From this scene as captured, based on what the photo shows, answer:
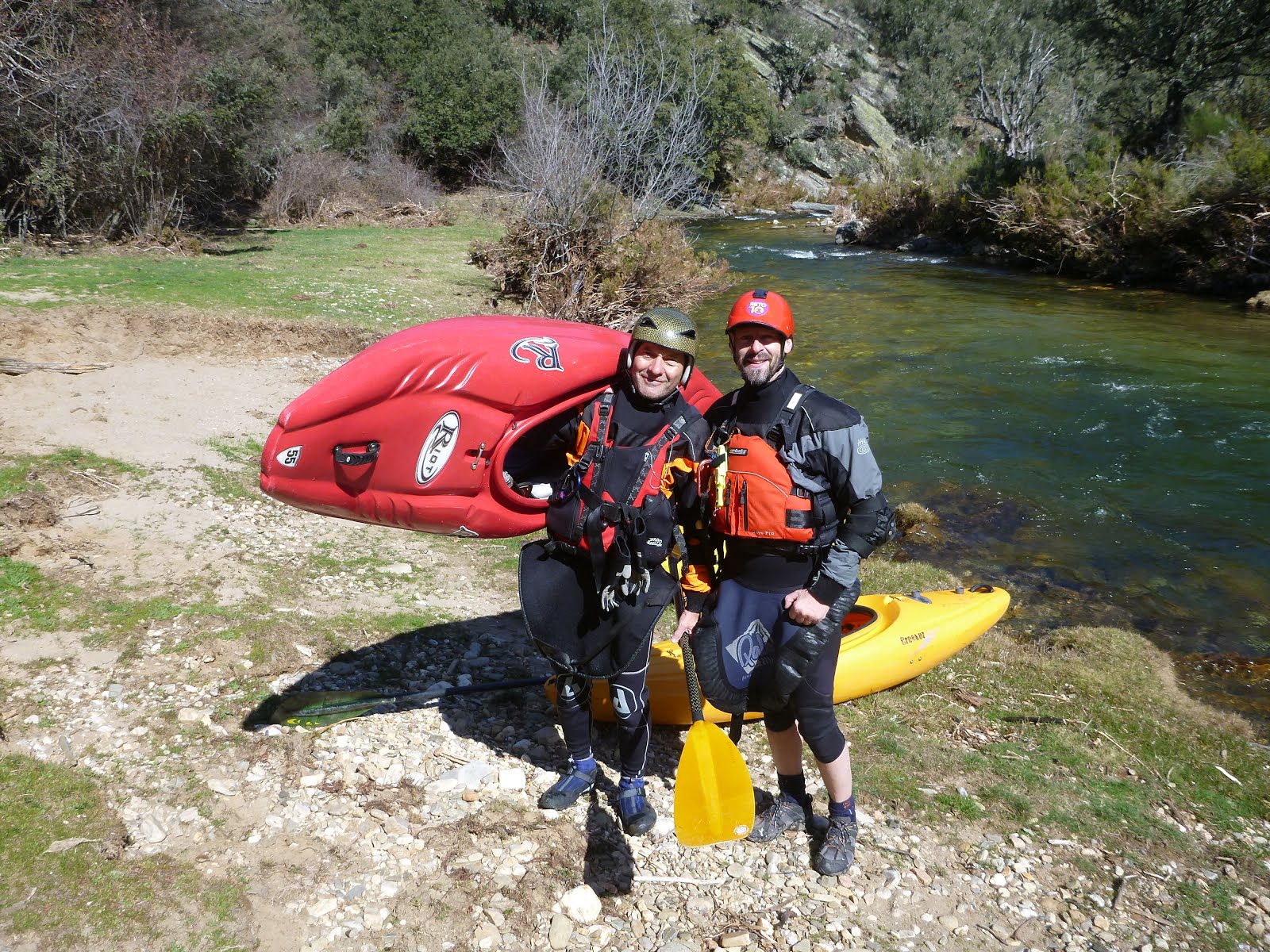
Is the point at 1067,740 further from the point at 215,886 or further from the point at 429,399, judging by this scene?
the point at 215,886

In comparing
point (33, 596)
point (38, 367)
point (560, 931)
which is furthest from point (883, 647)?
point (38, 367)

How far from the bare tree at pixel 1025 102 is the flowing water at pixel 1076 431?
12.0m

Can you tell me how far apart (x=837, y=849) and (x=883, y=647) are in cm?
148

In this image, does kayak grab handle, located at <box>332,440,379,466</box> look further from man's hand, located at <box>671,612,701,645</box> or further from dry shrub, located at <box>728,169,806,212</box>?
dry shrub, located at <box>728,169,806,212</box>

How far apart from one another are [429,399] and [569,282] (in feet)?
33.1

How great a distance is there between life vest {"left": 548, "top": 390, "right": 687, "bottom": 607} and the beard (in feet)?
0.91

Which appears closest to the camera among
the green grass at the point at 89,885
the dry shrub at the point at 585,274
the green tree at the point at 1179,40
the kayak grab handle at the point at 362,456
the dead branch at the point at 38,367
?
the green grass at the point at 89,885

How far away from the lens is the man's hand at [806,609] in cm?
281

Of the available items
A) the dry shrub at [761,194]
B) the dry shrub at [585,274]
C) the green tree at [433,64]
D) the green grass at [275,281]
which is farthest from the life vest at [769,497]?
the dry shrub at [761,194]

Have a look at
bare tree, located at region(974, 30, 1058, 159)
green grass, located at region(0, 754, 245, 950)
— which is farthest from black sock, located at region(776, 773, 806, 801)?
bare tree, located at region(974, 30, 1058, 159)

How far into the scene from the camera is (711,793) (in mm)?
2961

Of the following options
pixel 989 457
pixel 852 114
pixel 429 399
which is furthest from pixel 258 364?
pixel 852 114

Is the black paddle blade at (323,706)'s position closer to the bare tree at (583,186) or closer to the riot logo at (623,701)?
the riot logo at (623,701)

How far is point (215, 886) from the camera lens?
282cm
